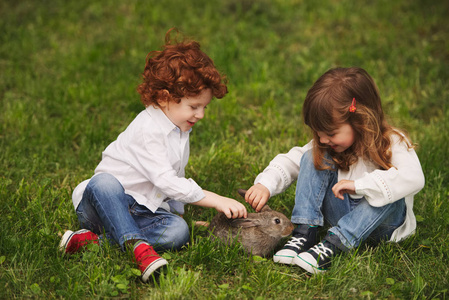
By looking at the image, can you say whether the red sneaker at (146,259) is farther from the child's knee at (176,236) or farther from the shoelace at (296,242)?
the shoelace at (296,242)

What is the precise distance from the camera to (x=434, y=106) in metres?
5.13

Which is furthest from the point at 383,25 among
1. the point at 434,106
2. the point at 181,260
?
the point at 181,260

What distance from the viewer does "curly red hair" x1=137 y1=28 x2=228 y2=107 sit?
9.78 feet

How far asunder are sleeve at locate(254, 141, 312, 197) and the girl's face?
353mm

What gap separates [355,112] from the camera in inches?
114

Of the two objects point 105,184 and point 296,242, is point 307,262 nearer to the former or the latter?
point 296,242

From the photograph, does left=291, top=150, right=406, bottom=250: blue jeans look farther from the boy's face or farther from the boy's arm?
the boy's face

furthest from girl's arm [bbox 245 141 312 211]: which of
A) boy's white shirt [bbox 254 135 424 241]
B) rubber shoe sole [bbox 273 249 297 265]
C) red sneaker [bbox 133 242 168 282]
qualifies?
red sneaker [bbox 133 242 168 282]

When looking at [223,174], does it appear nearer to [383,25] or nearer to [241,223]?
[241,223]

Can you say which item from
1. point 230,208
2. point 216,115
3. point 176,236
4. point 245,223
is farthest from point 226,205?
point 216,115

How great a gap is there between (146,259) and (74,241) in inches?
19.9

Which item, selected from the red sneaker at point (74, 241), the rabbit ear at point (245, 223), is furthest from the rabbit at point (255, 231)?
the red sneaker at point (74, 241)

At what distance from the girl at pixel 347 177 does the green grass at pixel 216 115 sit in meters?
0.14

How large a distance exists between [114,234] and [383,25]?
5.05 meters
